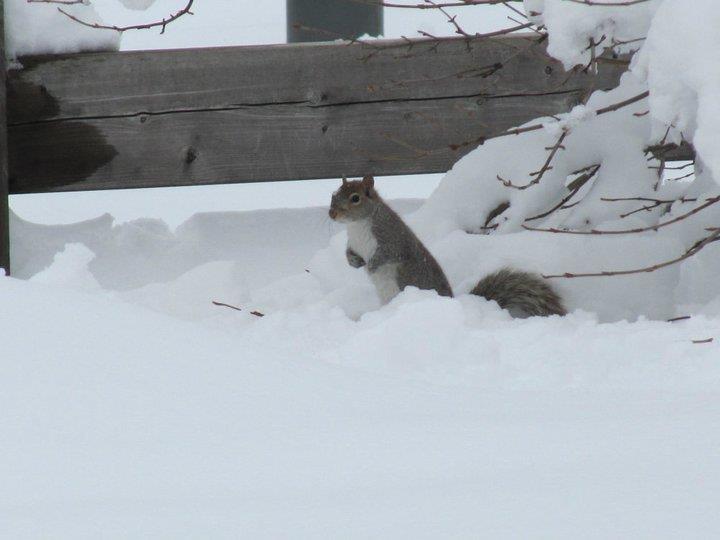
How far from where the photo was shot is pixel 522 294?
A: 12.6 ft

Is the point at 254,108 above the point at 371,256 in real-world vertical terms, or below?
above

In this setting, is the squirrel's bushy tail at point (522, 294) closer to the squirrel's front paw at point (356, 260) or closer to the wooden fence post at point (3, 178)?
the squirrel's front paw at point (356, 260)

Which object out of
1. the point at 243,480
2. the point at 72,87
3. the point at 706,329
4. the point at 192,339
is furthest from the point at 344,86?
the point at 243,480

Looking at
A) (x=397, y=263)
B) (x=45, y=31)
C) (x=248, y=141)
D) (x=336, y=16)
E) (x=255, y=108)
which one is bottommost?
(x=397, y=263)

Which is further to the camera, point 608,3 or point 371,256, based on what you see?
point 371,256

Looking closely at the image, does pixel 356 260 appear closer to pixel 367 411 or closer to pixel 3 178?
pixel 3 178

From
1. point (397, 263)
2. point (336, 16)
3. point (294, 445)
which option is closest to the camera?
point (294, 445)

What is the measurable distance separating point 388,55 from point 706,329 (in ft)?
7.47

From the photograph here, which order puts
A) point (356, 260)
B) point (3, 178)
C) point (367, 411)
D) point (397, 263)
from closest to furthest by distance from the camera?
point (367, 411)
point (397, 263)
point (356, 260)
point (3, 178)

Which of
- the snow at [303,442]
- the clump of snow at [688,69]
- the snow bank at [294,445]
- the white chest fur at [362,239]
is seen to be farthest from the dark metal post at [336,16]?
the snow bank at [294,445]

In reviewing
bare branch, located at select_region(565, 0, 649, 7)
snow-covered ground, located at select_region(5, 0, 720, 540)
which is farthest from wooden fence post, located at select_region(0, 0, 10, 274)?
bare branch, located at select_region(565, 0, 649, 7)

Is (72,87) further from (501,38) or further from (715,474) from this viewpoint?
(715,474)

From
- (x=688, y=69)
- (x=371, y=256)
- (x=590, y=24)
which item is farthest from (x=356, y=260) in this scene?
(x=688, y=69)

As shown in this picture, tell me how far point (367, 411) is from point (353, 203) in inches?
90.1
